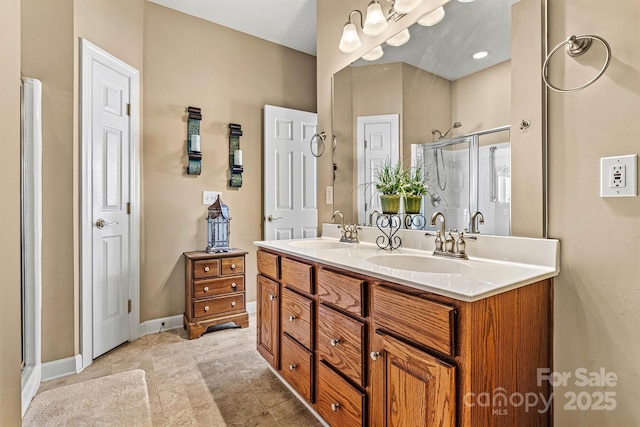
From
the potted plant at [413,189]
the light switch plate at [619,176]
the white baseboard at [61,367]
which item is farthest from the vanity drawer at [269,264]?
the light switch plate at [619,176]

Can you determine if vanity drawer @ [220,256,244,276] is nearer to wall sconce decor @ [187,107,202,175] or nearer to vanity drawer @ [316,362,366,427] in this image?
wall sconce decor @ [187,107,202,175]

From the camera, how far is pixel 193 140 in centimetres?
281

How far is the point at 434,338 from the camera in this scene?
94 centimetres

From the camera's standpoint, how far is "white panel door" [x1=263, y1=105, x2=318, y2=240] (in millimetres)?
3230

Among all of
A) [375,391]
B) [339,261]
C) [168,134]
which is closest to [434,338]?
[375,391]

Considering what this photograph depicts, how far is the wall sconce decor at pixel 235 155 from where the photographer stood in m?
3.04

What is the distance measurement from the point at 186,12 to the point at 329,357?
3.08 meters

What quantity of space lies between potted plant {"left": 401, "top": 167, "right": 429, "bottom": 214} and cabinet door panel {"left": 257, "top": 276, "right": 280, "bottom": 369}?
2.80 ft

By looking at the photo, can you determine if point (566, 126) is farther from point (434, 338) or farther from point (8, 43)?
point (8, 43)

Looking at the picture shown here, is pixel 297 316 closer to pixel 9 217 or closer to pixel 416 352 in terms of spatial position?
pixel 416 352

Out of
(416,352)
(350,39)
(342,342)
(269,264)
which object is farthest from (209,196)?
(416,352)

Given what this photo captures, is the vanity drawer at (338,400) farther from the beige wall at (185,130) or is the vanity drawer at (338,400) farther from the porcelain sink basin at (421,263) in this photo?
the beige wall at (185,130)

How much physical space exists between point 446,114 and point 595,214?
770 millimetres

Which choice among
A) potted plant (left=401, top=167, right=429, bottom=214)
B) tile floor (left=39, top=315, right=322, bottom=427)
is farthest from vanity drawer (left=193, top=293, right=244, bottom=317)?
potted plant (left=401, top=167, right=429, bottom=214)
